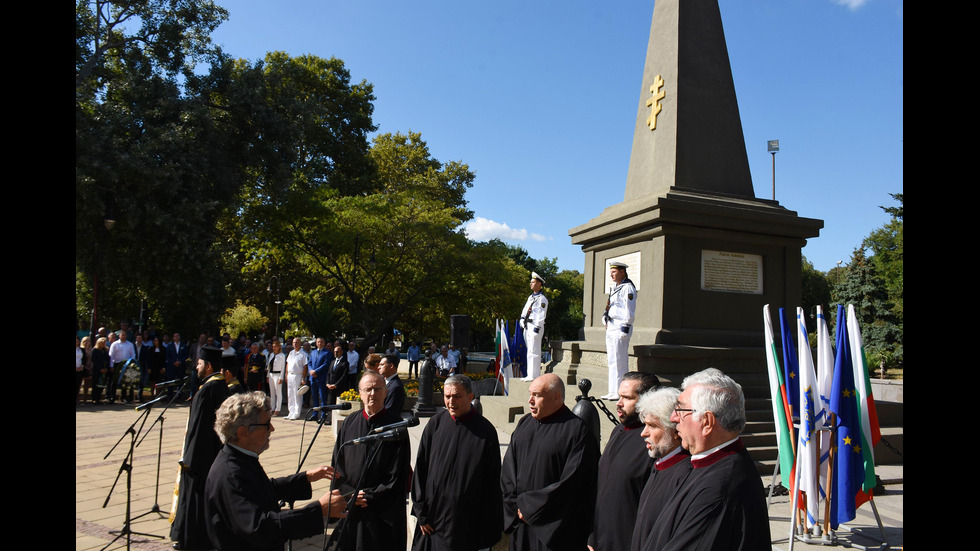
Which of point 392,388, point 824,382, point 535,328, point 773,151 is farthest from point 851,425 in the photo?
point 773,151

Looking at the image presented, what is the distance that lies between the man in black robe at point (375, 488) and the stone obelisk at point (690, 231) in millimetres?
4785

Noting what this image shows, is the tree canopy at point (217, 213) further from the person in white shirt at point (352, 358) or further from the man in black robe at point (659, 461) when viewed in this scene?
the man in black robe at point (659, 461)

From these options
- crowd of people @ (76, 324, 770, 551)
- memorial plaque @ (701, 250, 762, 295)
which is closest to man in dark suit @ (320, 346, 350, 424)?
crowd of people @ (76, 324, 770, 551)

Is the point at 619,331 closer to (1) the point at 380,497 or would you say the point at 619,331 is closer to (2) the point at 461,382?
(2) the point at 461,382

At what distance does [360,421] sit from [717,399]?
111 inches

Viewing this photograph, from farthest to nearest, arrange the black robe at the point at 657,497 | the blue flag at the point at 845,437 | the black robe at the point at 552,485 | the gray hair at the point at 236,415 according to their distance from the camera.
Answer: the blue flag at the point at 845,437 < the black robe at the point at 552,485 < the gray hair at the point at 236,415 < the black robe at the point at 657,497

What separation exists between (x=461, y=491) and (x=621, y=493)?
114 cm

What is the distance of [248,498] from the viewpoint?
3229 mm

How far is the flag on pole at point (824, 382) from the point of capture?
216 inches

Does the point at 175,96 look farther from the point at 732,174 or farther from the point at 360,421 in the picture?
the point at 360,421

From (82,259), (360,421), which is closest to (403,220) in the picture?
(82,259)

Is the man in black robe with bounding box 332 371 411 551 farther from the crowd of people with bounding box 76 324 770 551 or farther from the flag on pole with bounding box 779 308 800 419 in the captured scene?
the flag on pole with bounding box 779 308 800 419

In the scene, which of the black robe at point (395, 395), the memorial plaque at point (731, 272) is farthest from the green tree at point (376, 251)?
the black robe at point (395, 395)

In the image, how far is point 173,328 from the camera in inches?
904
